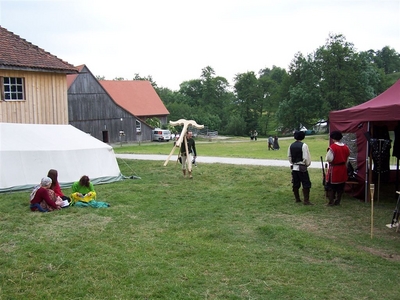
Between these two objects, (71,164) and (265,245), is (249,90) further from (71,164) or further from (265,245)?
(265,245)

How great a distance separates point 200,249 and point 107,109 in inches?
1571

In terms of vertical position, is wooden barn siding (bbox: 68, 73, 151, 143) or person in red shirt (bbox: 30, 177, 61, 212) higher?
wooden barn siding (bbox: 68, 73, 151, 143)

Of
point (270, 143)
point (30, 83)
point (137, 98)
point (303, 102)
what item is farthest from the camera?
point (303, 102)

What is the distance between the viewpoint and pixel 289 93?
64500 millimetres

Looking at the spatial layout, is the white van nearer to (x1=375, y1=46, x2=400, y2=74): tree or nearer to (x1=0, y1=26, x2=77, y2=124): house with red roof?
(x1=0, y1=26, x2=77, y2=124): house with red roof

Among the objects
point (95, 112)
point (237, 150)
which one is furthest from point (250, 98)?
point (237, 150)

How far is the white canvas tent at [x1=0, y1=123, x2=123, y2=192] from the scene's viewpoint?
12.3m

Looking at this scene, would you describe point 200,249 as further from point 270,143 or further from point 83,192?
point 270,143

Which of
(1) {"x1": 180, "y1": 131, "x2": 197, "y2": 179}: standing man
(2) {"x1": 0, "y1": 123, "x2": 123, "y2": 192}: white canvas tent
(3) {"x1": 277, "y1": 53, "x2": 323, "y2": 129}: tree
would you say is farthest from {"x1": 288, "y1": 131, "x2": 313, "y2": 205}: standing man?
(3) {"x1": 277, "y1": 53, "x2": 323, "y2": 129}: tree

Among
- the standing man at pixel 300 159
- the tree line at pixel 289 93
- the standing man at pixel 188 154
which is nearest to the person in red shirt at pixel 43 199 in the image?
the standing man at pixel 300 159

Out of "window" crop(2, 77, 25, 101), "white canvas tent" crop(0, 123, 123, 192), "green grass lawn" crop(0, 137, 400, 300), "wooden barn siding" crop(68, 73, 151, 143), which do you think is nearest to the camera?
"green grass lawn" crop(0, 137, 400, 300)

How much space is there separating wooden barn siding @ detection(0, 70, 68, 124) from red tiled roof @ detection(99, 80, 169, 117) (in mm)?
35428

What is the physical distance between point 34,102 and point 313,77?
51.2 m

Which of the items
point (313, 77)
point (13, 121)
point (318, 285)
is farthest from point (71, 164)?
point (313, 77)
